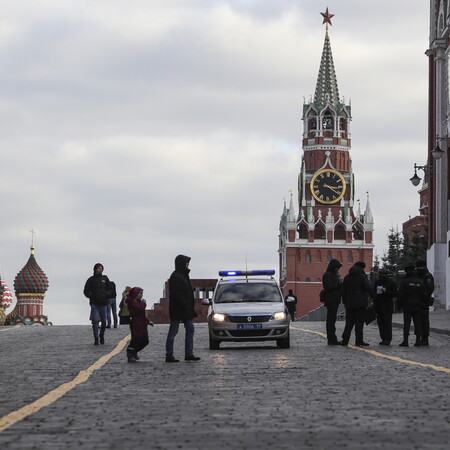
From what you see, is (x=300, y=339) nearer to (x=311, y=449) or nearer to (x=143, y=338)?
(x=143, y=338)

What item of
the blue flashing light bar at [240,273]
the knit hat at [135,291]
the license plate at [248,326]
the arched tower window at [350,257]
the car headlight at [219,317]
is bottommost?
the license plate at [248,326]

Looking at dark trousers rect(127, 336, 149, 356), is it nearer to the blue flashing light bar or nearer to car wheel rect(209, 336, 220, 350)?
car wheel rect(209, 336, 220, 350)

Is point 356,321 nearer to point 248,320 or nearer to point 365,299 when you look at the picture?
point 365,299

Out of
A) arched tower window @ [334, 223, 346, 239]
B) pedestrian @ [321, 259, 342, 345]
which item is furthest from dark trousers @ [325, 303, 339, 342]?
arched tower window @ [334, 223, 346, 239]

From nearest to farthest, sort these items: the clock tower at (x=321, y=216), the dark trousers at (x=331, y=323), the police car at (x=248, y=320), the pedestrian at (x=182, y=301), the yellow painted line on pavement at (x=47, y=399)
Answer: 1. the yellow painted line on pavement at (x=47, y=399)
2. the pedestrian at (x=182, y=301)
3. the police car at (x=248, y=320)
4. the dark trousers at (x=331, y=323)
5. the clock tower at (x=321, y=216)

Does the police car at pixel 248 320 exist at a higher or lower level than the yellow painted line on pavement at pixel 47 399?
higher

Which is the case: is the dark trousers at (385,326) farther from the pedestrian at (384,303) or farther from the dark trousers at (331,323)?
the dark trousers at (331,323)

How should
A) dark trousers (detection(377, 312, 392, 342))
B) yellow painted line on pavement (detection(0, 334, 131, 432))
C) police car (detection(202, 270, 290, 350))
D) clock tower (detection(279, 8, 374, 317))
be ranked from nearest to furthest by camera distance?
yellow painted line on pavement (detection(0, 334, 131, 432)), police car (detection(202, 270, 290, 350)), dark trousers (detection(377, 312, 392, 342)), clock tower (detection(279, 8, 374, 317))

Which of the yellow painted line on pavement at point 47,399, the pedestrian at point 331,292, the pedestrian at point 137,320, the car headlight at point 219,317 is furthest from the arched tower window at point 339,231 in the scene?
the yellow painted line on pavement at point 47,399

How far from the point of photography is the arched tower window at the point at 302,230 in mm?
189250

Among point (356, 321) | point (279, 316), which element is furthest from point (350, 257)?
point (279, 316)

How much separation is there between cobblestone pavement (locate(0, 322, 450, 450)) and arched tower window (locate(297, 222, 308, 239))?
16678cm

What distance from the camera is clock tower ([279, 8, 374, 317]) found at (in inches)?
7338

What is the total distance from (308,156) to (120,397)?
18126cm
